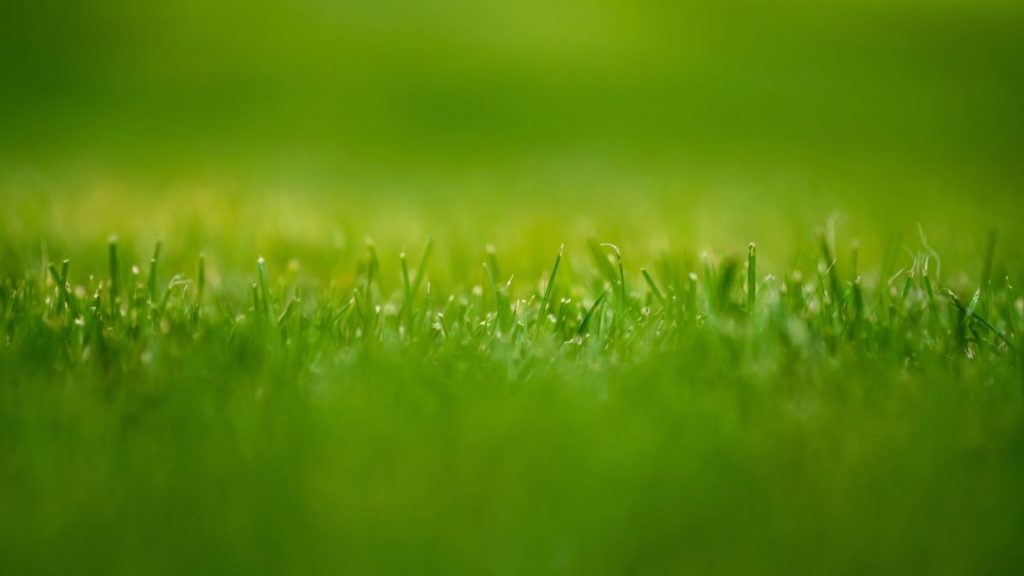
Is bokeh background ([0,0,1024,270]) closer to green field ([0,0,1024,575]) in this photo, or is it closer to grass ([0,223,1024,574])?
green field ([0,0,1024,575])

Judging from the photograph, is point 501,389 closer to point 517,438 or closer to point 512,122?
point 517,438

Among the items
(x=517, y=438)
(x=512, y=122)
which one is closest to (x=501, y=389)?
(x=517, y=438)

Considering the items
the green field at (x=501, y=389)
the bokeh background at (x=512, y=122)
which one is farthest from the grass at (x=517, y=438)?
the bokeh background at (x=512, y=122)

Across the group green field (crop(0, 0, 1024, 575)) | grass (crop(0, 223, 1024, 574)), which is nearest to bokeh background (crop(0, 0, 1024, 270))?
green field (crop(0, 0, 1024, 575))

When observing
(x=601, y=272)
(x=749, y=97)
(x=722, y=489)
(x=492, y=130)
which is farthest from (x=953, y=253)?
(x=749, y=97)

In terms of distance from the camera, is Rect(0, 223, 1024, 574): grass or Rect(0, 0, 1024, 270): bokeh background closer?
Rect(0, 223, 1024, 574): grass

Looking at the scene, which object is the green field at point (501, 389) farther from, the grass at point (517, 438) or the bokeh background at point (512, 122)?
the bokeh background at point (512, 122)

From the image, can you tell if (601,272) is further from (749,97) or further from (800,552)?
(749,97)

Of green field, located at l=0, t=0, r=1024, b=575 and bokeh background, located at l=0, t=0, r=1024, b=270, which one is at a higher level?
Answer: bokeh background, located at l=0, t=0, r=1024, b=270
